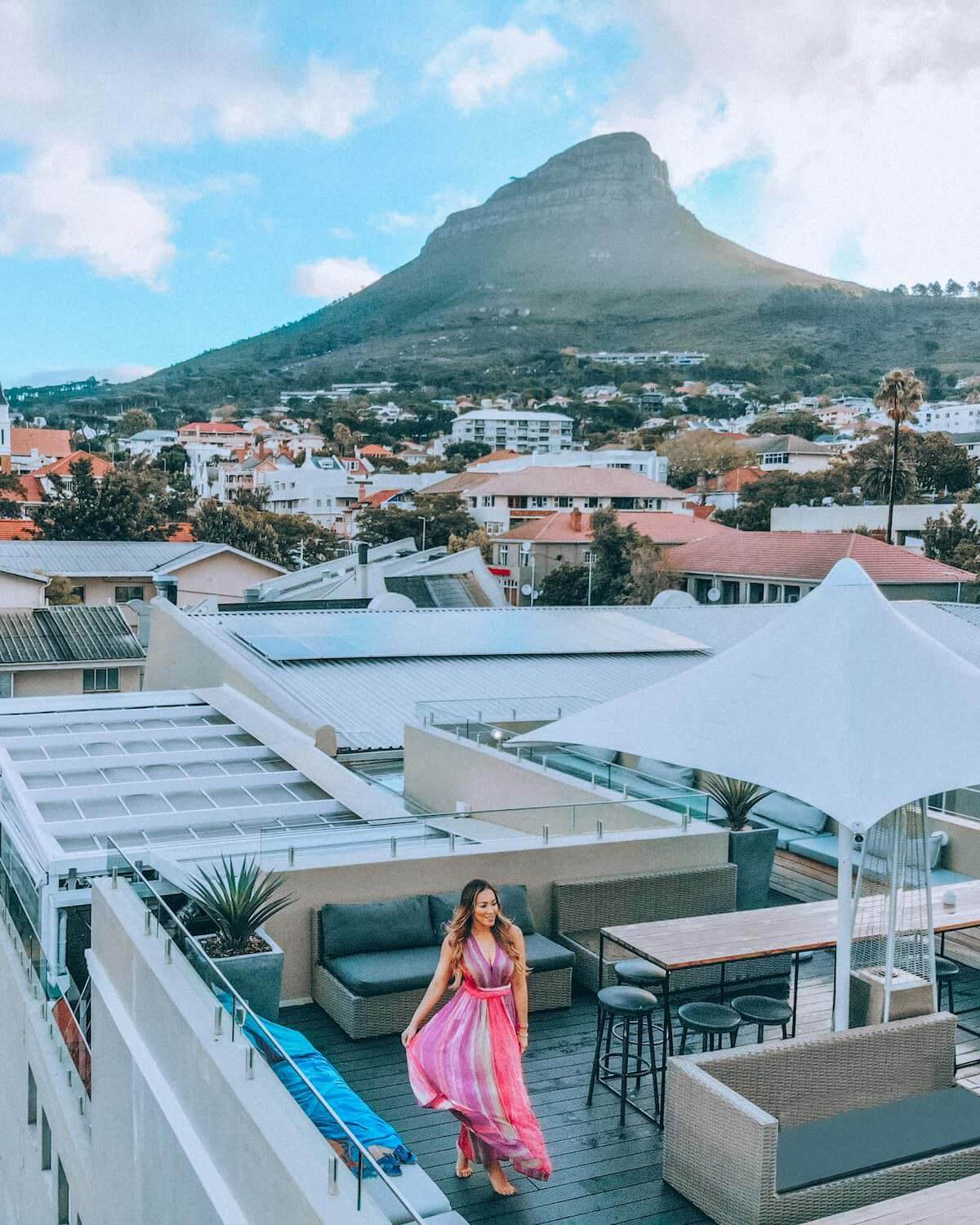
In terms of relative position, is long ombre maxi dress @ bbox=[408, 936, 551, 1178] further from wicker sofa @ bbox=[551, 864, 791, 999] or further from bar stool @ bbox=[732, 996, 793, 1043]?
wicker sofa @ bbox=[551, 864, 791, 999]

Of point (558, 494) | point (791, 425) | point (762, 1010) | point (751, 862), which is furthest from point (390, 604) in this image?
point (791, 425)

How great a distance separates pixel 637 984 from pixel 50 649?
28.7 metres

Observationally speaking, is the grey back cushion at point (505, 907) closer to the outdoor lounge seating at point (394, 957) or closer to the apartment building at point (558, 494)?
the outdoor lounge seating at point (394, 957)

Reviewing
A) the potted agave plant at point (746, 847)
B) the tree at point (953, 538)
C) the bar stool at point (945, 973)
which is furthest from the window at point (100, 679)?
the tree at point (953, 538)

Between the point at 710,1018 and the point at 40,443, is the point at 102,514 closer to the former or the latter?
the point at 710,1018

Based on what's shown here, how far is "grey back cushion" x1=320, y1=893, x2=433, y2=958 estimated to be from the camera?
7.12 m

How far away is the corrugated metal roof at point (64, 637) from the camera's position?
104ft

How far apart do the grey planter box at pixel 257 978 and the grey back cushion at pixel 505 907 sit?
1.24 m

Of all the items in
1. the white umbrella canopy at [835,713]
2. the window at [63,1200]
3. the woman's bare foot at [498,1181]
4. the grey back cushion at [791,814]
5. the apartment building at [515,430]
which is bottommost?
the window at [63,1200]

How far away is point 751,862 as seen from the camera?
8.48m

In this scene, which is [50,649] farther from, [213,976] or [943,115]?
[943,115]

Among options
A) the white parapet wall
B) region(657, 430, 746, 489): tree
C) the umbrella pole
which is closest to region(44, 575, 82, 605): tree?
the white parapet wall

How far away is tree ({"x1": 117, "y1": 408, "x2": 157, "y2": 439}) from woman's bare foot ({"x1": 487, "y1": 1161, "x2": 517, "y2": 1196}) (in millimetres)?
169878

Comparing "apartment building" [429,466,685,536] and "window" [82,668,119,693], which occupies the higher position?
"apartment building" [429,466,685,536]
